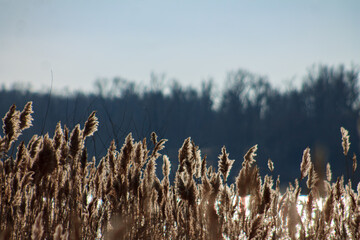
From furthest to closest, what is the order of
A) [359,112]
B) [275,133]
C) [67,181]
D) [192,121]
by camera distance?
1. [192,121]
2. [275,133]
3. [359,112]
4. [67,181]

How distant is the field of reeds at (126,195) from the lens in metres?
2.32

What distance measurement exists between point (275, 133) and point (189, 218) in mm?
46096

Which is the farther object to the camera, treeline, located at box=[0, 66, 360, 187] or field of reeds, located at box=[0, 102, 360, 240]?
treeline, located at box=[0, 66, 360, 187]

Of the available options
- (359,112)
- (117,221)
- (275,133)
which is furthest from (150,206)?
(275,133)

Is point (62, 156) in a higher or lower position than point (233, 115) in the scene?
lower

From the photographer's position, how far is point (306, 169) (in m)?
2.95

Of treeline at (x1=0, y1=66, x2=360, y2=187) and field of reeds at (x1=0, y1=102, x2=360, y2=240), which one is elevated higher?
treeline at (x1=0, y1=66, x2=360, y2=187)

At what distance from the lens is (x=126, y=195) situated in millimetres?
2680

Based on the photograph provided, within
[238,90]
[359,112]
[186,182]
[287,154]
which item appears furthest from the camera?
[238,90]

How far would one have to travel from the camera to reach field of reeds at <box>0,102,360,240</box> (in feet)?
7.62

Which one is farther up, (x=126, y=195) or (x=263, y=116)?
(x=263, y=116)

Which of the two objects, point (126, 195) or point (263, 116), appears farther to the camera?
point (263, 116)

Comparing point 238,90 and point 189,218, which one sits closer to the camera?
point 189,218

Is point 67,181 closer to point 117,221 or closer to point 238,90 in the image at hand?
point 117,221
